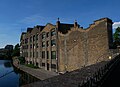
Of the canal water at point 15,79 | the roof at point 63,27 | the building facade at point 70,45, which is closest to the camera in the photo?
the building facade at point 70,45

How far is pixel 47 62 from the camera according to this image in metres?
52.9

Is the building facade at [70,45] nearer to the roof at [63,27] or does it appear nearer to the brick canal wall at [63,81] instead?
the roof at [63,27]

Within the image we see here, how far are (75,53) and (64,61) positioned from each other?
5.60 metres

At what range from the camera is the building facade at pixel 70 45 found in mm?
30672

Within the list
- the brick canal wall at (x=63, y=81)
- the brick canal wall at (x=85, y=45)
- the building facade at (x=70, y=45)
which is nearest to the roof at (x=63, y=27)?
the building facade at (x=70, y=45)

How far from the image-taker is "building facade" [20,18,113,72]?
30672mm

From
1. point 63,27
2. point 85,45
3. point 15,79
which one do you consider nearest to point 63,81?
point 85,45

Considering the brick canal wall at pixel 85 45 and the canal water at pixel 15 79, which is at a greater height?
the brick canal wall at pixel 85 45

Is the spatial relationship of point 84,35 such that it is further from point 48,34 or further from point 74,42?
point 48,34

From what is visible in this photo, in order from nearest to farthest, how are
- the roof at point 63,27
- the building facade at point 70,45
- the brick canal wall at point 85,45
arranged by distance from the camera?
the brick canal wall at point 85,45 → the building facade at point 70,45 → the roof at point 63,27

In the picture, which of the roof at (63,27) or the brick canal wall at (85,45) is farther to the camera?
the roof at (63,27)

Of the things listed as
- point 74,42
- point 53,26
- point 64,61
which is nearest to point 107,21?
point 74,42

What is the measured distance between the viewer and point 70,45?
4056 cm

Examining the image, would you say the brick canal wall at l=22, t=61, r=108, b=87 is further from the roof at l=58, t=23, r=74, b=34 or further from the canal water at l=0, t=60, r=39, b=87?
the roof at l=58, t=23, r=74, b=34
